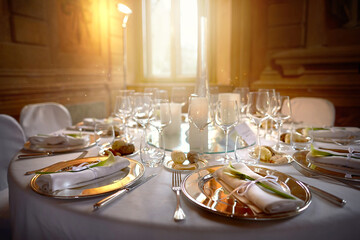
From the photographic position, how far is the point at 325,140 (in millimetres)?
1314

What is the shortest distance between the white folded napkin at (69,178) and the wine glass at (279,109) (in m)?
0.70

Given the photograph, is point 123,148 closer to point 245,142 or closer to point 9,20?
point 245,142

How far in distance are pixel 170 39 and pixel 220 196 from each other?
13.0 feet

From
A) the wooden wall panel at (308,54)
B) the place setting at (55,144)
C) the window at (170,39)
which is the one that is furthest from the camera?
the window at (170,39)

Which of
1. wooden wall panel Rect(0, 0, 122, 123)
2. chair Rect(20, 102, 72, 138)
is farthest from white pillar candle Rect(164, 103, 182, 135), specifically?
wooden wall panel Rect(0, 0, 122, 123)

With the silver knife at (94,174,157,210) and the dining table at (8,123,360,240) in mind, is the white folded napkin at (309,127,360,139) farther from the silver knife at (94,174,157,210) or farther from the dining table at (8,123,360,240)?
the silver knife at (94,174,157,210)

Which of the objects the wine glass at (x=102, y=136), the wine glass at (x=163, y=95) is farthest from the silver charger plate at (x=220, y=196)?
the wine glass at (x=163, y=95)

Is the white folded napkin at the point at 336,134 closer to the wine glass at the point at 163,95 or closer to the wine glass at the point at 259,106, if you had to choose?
the wine glass at the point at 259,106

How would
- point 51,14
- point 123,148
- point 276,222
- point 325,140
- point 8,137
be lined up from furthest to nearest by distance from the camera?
point 51,14 → point 8,137 → point 325,140 → point 123,148 → point 276,222

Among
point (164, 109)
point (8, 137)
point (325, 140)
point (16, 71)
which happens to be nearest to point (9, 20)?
point (16, 71)

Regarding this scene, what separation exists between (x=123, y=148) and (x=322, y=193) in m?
0.75

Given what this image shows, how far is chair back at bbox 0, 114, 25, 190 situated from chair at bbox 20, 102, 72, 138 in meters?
0.45

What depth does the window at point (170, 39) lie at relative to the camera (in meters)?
4.25

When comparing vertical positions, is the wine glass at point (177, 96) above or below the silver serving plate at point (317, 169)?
above
